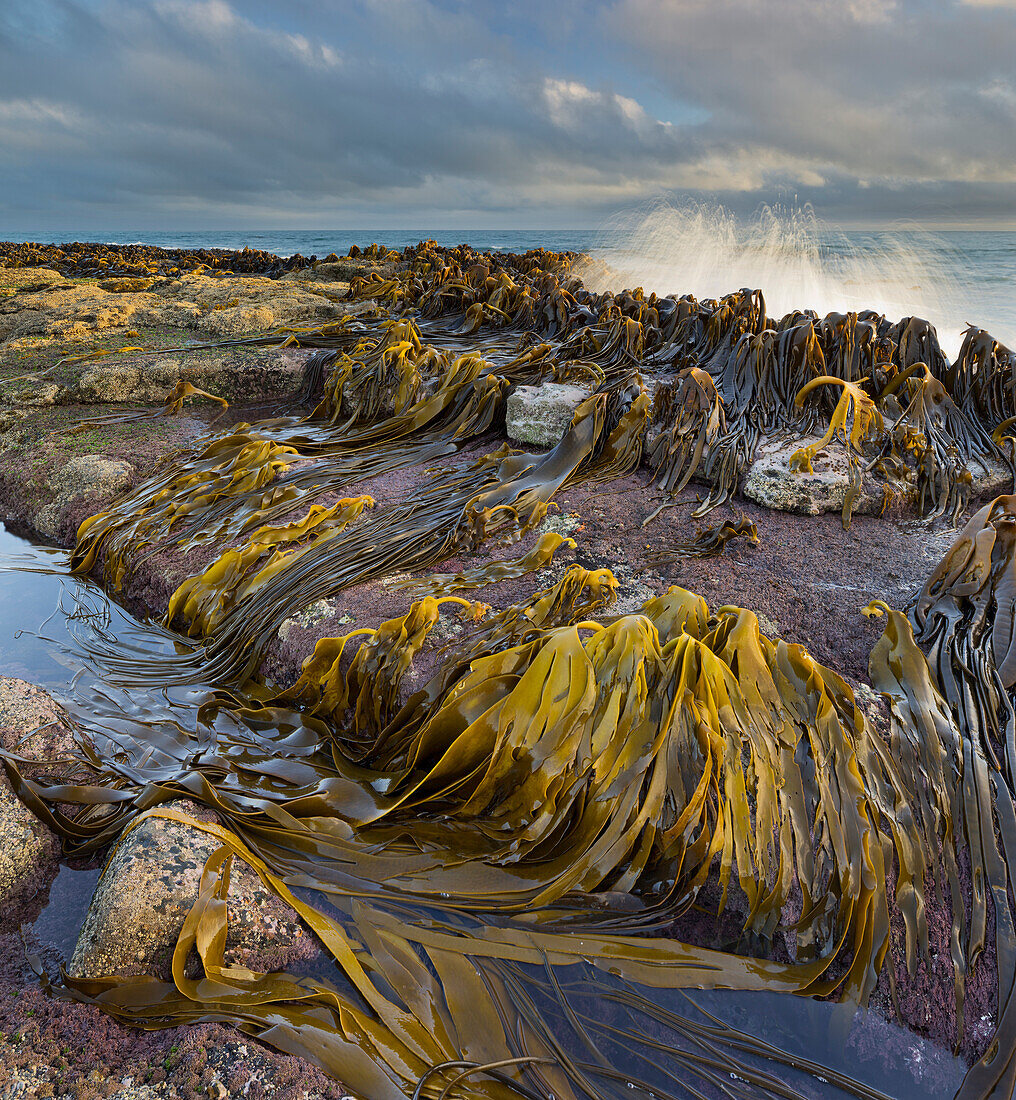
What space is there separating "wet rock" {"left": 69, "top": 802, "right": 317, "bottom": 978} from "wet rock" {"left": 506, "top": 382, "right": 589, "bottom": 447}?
7.70 ft

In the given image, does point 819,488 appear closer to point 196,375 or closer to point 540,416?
point 540,416

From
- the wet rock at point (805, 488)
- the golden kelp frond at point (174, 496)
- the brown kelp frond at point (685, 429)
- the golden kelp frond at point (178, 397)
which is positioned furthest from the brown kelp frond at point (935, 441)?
the golden kelp frond at point (178, 397)

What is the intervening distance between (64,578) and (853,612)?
2.88m

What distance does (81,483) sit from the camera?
3.11 meters

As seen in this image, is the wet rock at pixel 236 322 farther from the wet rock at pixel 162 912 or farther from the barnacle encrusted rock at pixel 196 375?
the wet rock at pixel 162 912

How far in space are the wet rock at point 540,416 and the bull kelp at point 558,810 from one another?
890 millimetres

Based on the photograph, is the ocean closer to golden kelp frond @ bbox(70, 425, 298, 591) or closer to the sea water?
the sea water

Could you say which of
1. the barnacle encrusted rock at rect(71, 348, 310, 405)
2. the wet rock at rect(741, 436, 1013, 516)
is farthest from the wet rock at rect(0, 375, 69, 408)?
the wet rock at rect(741, 436, 1013, 516)

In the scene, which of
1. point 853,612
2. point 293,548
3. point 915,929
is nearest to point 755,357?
point 853,612

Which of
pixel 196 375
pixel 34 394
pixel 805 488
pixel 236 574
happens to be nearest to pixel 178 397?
pixel 196 375

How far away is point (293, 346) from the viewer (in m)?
4.63

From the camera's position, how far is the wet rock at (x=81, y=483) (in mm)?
2998

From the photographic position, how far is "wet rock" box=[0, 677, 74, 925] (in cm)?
126

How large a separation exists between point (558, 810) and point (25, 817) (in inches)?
43.1
